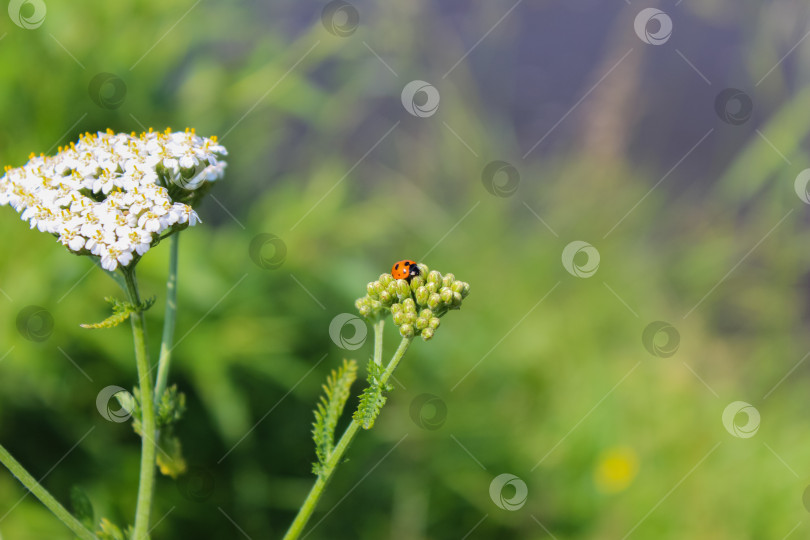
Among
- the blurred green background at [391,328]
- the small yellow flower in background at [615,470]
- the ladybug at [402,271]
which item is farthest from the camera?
the small yellow flower in background at [615,470]

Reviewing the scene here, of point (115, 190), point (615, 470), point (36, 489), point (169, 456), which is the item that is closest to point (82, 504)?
point (169, 456)

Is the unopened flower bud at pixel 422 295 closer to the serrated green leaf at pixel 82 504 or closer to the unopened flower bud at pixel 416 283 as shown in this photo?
the unopened flower bud at pixel 416 283

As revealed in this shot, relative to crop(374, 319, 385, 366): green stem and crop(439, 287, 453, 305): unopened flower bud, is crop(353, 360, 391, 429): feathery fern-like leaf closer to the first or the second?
crop(374, 319, 385, 366): green stem

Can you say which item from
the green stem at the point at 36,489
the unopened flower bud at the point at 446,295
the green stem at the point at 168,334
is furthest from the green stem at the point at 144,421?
the unopened flower bud at the point at 446,295

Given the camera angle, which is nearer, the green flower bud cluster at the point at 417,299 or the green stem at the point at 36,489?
the green stem at the point at 36,489

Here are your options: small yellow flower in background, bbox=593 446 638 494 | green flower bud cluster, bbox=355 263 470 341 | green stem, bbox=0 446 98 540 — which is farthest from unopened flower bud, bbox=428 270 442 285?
small yellow flower in background, bbox=593 446 638 494

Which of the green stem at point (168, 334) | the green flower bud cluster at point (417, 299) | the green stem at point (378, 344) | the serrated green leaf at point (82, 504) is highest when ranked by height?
the green flower bud cluster at point (417, 299)

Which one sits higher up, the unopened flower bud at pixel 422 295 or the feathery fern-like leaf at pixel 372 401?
the unopened flower bud at pixel 422 295
